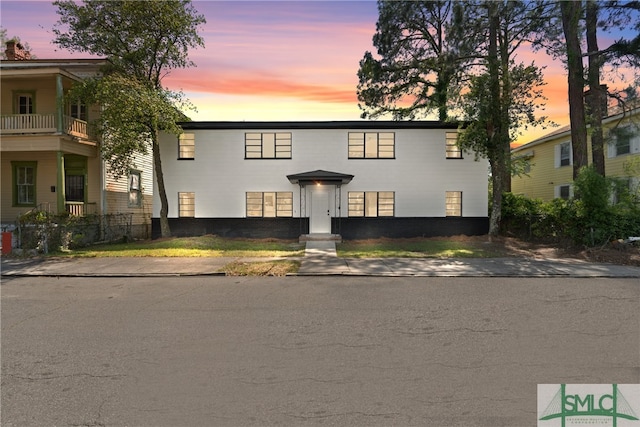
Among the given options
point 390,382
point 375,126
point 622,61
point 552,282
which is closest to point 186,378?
point 390,382

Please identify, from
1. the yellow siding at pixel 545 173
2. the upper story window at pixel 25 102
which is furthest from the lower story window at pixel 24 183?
the yellow siding at pixel 545 173

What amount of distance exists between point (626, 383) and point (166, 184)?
19.9m

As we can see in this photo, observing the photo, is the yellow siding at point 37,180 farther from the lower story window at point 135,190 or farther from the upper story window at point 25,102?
the lower story window at point 135,190

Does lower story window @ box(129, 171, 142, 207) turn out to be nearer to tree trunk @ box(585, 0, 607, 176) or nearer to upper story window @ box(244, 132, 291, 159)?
upper story window @ box(244, 132, 291, 159)

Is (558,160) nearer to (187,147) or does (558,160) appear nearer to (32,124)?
(187,147)

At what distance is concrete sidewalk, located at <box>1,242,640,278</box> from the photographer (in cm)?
1024

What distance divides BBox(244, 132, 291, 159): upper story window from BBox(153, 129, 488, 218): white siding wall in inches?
10.3

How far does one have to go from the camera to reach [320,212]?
1969cm

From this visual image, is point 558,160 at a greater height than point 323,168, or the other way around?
point 558,160

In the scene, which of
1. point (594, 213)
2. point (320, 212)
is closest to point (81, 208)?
point (320, 212)

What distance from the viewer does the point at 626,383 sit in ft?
12.8

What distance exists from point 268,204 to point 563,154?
2087 centimetres

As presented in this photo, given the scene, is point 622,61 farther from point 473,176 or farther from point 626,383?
point 626,383

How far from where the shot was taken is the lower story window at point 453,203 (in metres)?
19.8
